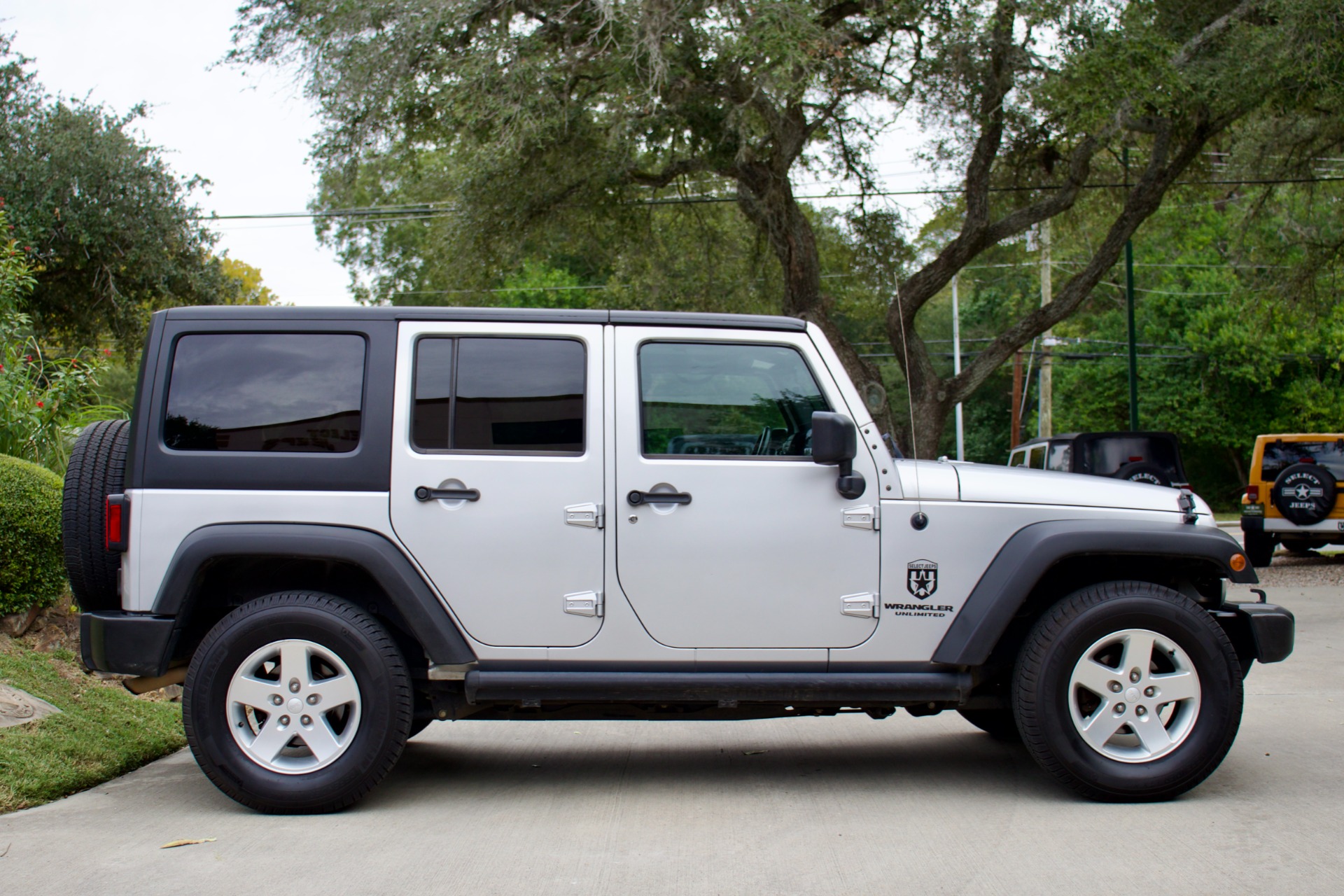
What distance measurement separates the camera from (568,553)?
476 centimetres

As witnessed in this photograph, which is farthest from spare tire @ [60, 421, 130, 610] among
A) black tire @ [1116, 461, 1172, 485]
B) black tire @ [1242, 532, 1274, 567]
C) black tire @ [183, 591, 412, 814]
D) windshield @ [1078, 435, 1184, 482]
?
black tire @ [1242, 532, 1274, 567]

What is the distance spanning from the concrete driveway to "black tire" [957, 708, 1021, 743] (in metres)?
0.09

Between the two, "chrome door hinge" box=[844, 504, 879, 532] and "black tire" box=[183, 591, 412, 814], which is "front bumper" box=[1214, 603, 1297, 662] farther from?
"black tire" box=[183, 591, 412, 814]

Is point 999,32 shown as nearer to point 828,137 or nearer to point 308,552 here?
point 828,137

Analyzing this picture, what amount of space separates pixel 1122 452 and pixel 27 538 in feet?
38.3

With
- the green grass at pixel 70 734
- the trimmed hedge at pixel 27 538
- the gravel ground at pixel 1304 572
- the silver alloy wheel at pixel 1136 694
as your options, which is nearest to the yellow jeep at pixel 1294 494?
the gravel ground at pixel 1304 572

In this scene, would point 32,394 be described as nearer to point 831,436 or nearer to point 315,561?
point 315,561

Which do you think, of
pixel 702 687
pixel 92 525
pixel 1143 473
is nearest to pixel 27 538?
pixel 92 525

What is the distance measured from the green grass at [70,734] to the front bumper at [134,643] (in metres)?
0.78

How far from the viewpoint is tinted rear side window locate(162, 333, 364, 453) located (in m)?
4.82

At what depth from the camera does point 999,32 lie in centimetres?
1462

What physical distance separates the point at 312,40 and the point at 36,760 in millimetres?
10904

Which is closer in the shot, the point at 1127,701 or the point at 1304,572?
the point at 1127,701

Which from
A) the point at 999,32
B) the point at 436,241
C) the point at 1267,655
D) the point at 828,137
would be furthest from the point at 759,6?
the point at 1267,655
